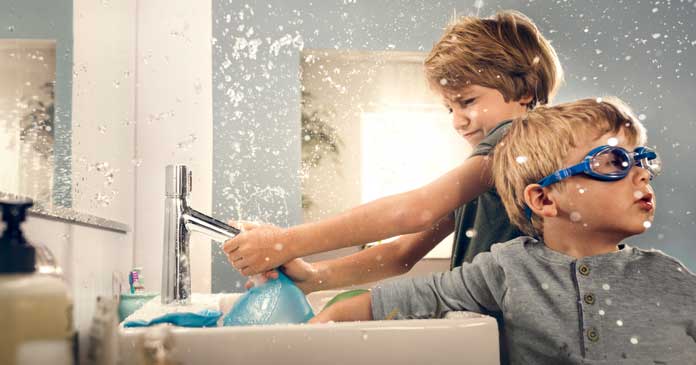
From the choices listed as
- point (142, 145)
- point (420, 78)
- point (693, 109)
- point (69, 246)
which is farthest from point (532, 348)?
point (693, 109)

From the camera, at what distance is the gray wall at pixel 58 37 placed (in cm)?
59

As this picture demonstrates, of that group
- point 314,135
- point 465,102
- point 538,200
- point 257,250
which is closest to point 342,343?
point 257,250

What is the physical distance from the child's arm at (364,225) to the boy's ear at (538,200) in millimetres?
82

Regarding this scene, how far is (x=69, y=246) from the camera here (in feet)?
2.27

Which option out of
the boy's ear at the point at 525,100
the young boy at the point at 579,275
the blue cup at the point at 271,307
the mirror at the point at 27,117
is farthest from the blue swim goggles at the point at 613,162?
the mirror at the point at 27,117

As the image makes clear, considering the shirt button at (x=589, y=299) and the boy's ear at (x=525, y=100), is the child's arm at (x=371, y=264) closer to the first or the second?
the boy's ear at (x=525, y=100)

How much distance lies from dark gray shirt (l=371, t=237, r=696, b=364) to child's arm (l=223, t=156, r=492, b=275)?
107mm

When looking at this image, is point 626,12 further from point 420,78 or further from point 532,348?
point 532,348

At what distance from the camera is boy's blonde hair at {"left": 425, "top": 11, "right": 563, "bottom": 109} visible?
1055 millimetres

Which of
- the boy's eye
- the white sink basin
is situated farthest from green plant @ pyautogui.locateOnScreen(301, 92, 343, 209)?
the white sink basin

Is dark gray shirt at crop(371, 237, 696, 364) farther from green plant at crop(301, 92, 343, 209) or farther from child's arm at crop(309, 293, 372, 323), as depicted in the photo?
green plant at crop(301, 92, 343, 209)

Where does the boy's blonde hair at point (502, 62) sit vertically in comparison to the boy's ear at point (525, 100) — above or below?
above

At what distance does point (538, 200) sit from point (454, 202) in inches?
4.2

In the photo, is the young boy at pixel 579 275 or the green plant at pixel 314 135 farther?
the green plant at pixel 314 135
